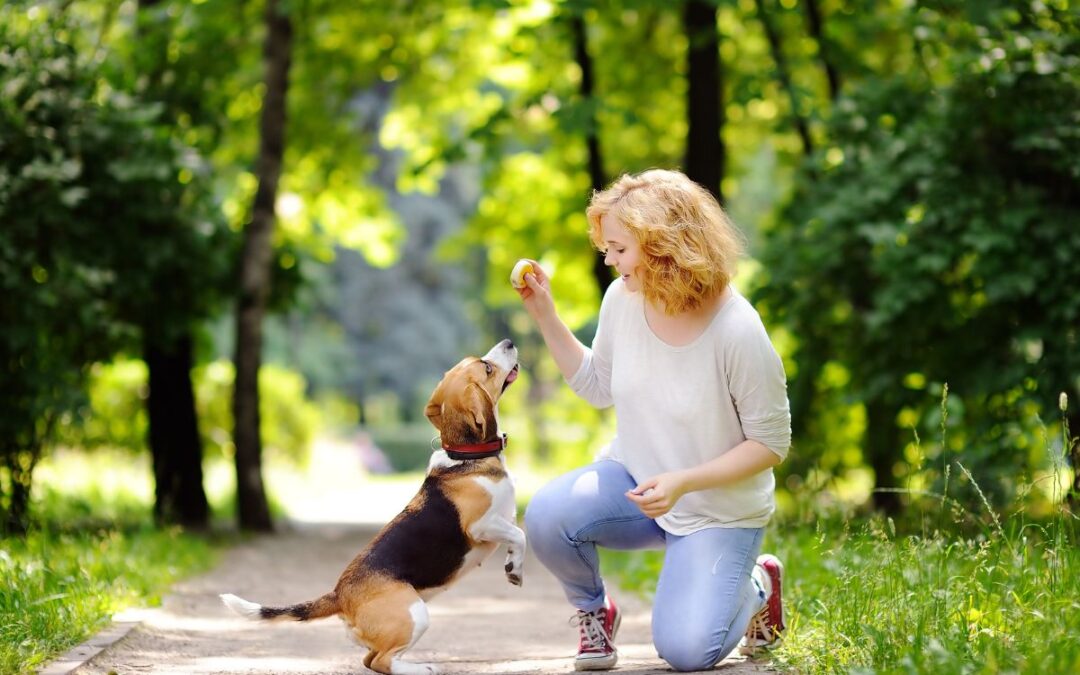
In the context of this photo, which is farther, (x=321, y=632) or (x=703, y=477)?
(x=321, y=632)

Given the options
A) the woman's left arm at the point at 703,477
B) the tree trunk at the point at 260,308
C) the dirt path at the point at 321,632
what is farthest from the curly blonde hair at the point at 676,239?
the tree trunk at the point at 260,308

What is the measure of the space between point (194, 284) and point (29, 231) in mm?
1953

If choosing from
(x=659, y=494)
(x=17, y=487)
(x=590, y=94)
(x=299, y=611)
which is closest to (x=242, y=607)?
(x=299, y=611)

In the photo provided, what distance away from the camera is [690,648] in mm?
4297

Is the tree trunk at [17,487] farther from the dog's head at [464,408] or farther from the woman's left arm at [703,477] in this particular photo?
the woman's left arm at [703,477]

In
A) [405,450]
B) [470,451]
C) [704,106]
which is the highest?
[704,106]

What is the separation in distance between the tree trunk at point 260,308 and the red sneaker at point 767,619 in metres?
7.59

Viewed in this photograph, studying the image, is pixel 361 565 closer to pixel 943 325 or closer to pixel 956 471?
pixel 956 471

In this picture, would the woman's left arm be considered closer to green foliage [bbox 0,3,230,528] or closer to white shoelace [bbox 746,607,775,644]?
white shoelace [bbox 746,607,775,644]

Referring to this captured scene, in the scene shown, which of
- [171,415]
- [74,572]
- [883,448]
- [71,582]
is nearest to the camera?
[71,582]

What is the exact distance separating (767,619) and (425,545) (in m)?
1.43

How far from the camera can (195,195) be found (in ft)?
32.9

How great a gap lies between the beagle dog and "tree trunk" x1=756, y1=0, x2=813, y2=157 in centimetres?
695

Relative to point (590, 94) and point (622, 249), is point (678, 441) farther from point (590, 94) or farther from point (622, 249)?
point (590, 94)
